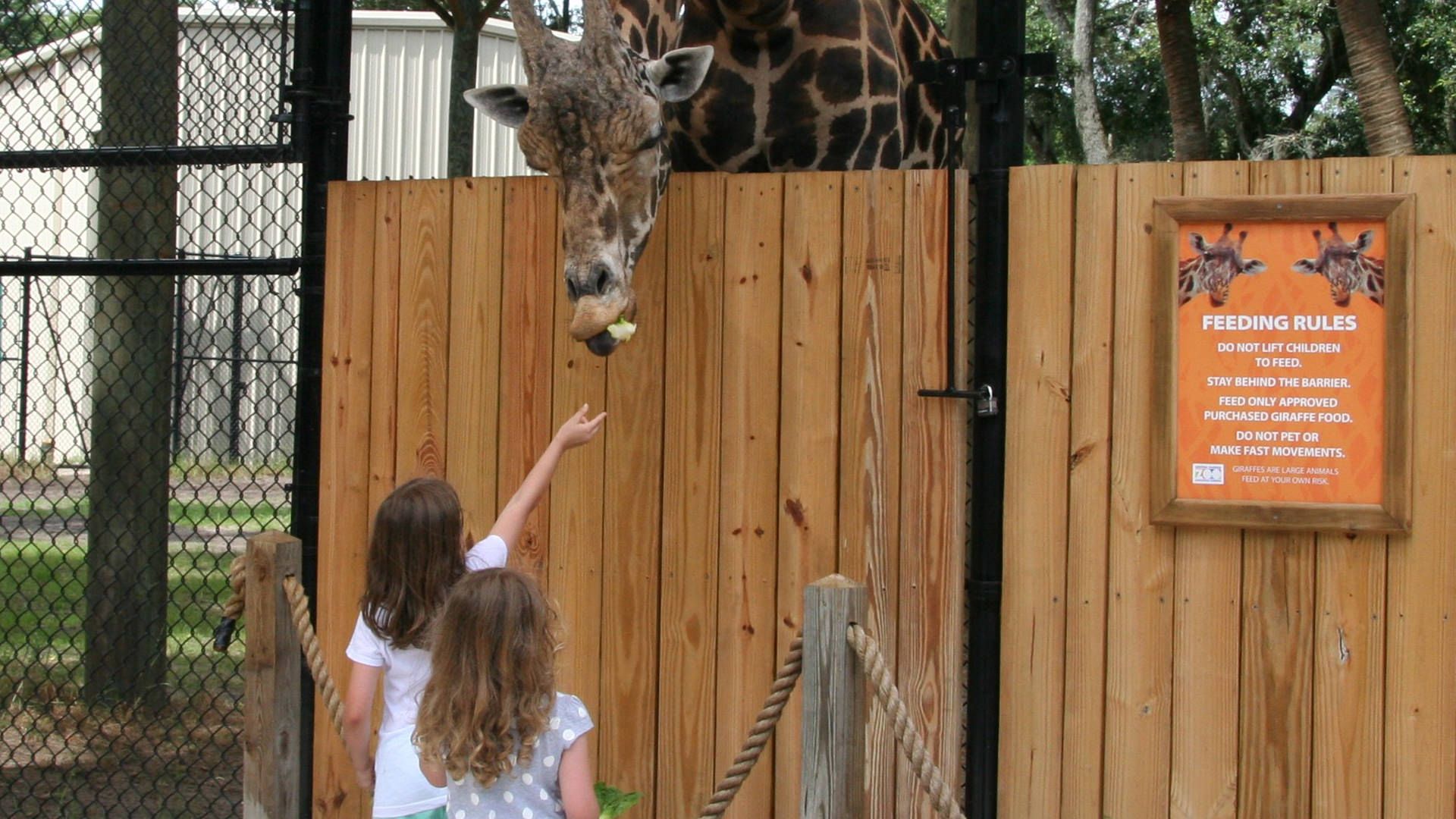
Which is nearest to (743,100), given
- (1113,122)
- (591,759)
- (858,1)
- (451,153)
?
(858,1)

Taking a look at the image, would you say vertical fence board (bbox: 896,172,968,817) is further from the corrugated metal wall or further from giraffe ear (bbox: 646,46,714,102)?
the corrugated metal wall

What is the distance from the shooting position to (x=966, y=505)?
374 cm

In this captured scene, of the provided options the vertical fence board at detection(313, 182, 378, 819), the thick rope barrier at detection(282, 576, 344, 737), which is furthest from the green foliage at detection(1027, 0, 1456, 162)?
the thick rope barrier at detection(282, 576, 344, 737)

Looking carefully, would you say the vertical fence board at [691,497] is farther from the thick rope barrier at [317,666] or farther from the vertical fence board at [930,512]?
the thick rope barrier at [317,666]

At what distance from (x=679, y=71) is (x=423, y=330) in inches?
42.3

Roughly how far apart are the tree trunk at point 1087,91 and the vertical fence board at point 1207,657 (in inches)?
672

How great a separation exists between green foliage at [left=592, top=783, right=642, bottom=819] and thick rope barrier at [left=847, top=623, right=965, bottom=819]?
44.1 inches

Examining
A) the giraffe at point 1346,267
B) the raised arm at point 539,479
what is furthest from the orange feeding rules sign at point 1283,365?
the raised arm at point 539,479

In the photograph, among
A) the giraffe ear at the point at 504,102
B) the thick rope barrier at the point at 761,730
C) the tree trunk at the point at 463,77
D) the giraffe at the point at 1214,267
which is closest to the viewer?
the thick rope barrier at the point at 761,730

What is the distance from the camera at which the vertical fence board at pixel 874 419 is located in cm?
372

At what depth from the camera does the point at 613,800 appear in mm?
3605

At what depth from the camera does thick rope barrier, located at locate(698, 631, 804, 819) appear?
2.87 m

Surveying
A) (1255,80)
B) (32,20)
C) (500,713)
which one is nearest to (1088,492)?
(500,713)

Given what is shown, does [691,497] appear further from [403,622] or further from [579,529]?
[403,622]
